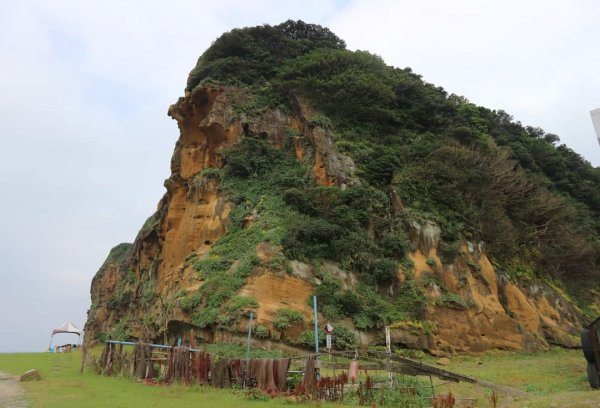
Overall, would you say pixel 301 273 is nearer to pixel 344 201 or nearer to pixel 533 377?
pixel 344 201

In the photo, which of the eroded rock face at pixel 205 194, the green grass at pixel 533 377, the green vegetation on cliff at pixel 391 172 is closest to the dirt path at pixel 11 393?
the eroded rock face at pixel 205 194

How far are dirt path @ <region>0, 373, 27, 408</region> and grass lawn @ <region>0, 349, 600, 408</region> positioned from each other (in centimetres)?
22

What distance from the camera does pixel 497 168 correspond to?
2816 cm

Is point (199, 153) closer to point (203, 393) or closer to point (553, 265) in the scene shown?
point (203, 393)

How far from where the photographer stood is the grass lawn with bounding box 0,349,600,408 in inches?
390

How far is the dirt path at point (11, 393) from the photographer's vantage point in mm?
10305

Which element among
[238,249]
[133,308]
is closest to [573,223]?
[238,249]

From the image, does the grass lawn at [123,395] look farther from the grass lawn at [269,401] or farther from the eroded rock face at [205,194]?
the eroded rock face at [205,194]

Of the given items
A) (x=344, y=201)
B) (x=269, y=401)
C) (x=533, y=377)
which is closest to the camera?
(x=269, y=401)

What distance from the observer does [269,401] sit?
10.7 meters

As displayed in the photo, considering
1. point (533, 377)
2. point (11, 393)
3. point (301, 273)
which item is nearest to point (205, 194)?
point (301, 273)

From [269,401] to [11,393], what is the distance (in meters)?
6.93

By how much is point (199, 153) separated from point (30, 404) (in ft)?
66.4

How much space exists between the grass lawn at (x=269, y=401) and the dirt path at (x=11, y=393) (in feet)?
0.73
